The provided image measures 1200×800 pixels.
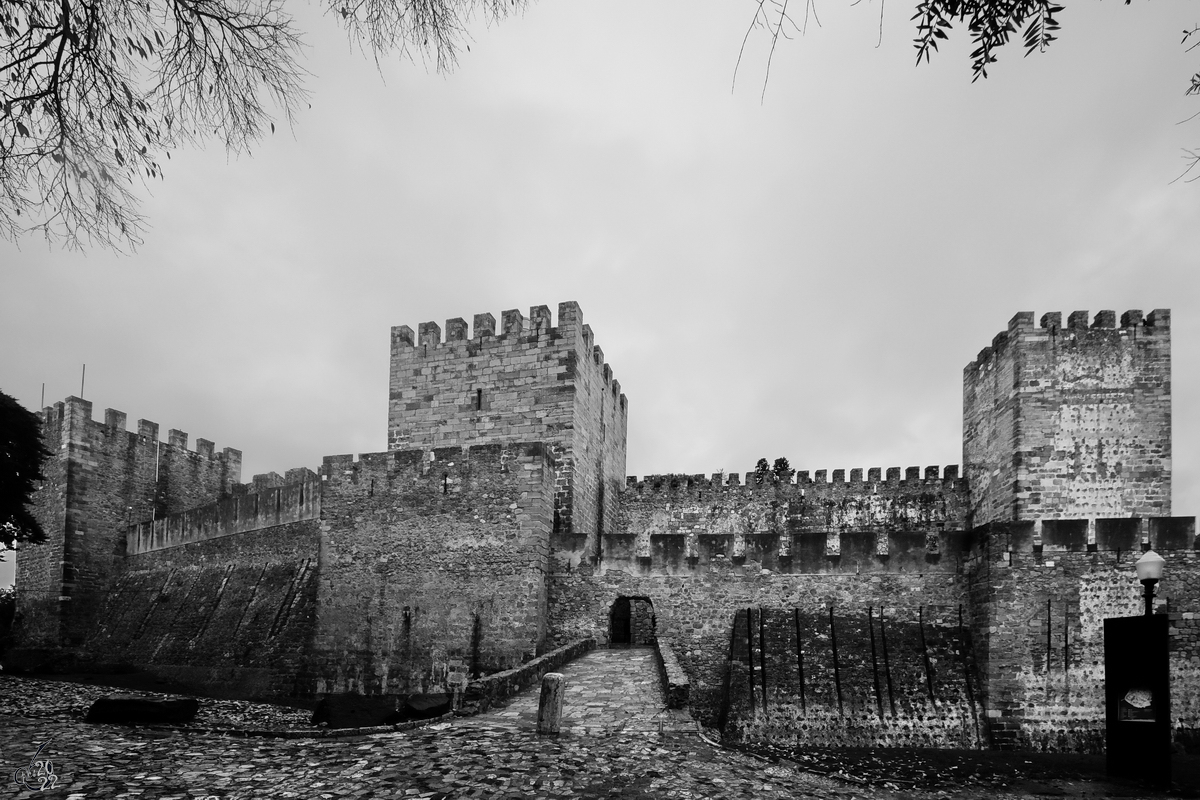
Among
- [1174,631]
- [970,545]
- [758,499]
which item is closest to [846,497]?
[758,499]

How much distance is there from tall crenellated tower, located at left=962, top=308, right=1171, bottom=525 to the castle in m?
0.05

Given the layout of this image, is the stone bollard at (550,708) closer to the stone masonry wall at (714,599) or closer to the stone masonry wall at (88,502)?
the stone masonry wall at (714,599)

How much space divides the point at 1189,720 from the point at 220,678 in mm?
19929

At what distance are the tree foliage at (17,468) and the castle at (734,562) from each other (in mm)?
5260

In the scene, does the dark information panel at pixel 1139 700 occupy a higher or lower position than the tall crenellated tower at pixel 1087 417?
lower

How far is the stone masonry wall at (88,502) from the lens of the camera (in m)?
26.3

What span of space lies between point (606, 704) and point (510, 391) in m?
9.50

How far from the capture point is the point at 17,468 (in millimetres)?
19234

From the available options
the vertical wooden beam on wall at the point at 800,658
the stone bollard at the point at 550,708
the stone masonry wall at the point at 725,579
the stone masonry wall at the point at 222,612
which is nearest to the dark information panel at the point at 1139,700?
the vertical wooden beam on wall at the point at 800,658

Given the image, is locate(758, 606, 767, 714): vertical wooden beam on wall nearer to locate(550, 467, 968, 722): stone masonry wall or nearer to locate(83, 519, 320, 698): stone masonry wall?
locate(550, 467, 968, 722): stone masonry wall

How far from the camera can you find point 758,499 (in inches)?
972

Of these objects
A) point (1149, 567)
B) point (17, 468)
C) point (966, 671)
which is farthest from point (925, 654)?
point (17, 468)

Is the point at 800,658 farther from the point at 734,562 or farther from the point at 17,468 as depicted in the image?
the point at 17,468

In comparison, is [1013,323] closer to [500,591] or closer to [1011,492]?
[1011,492]
